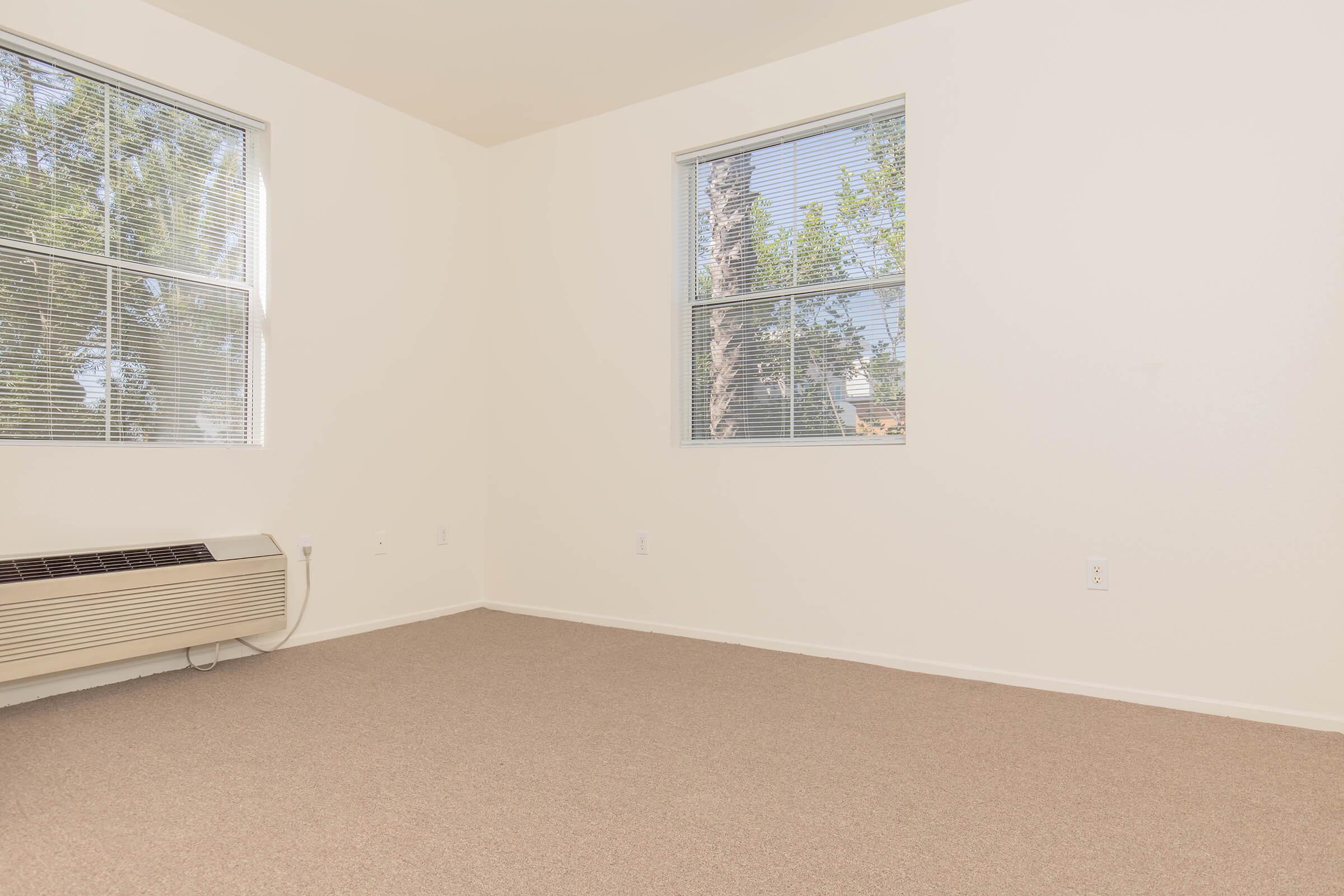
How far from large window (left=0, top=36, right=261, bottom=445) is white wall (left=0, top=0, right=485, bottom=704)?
0.10 metres

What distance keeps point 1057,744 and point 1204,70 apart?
7.75ft

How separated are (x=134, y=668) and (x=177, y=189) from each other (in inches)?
78.1

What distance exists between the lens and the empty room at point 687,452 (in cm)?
198

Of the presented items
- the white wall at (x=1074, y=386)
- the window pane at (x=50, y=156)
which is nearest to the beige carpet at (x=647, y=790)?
the white wall at (x=1074, y=386)

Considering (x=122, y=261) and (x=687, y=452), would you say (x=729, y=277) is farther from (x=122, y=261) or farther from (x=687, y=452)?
(x=122, y=261)

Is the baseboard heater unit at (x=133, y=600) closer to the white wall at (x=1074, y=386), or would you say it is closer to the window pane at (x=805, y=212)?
the white wall at (x=1074, y=386)

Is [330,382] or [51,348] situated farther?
[330,382]

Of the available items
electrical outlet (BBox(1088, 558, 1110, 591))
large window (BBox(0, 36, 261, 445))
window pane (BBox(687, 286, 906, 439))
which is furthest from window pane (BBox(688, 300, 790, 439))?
large window (BBox(0, 36, 261, 445))

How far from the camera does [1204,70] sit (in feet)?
9.20

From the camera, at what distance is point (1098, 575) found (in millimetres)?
2953

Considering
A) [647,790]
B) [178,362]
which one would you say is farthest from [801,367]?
[178,362]

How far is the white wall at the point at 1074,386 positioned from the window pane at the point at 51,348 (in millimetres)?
2320

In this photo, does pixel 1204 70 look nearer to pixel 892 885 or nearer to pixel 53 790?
pixel 892 885

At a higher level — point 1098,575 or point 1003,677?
Answer: point 1098,575
